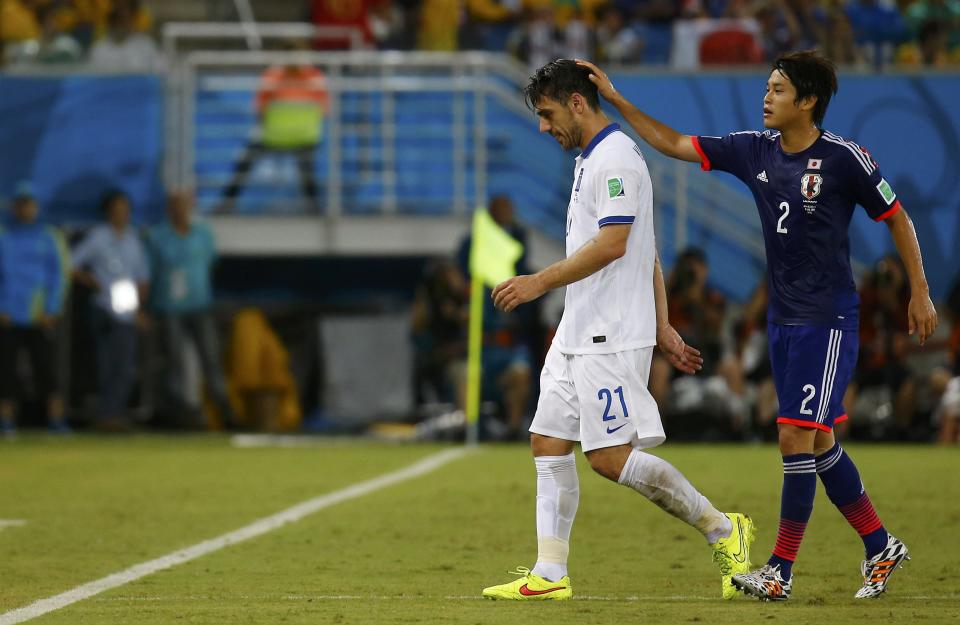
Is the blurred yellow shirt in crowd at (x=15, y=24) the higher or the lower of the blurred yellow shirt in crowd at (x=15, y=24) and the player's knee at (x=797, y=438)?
the higher

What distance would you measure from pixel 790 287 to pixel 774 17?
45.1 ft

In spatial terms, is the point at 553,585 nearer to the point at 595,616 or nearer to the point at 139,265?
the point at 595,616

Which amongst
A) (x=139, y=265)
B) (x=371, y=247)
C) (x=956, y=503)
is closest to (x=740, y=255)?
(x=371, y=247)

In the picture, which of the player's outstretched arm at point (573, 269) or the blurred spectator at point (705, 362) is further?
the blurred spectator at point (705, 362)

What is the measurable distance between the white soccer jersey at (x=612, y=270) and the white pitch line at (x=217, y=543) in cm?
212

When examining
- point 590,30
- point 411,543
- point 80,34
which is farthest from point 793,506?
point 80,34

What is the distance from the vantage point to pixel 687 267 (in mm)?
16484

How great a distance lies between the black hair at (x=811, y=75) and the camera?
6492 mm

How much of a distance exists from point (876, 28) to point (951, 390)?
5.94 m

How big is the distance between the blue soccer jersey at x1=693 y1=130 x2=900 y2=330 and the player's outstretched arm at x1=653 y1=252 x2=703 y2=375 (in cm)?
36

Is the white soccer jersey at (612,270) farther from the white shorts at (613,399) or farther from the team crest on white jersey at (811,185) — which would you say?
the team crest on white jersey at (811,185)

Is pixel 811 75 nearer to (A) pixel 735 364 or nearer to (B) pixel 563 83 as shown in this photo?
(B) pixel 563 83

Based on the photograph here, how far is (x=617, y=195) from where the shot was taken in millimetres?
6230

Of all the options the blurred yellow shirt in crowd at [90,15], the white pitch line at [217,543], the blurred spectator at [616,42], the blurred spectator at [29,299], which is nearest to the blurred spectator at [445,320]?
the white pitch line at [217,543]
